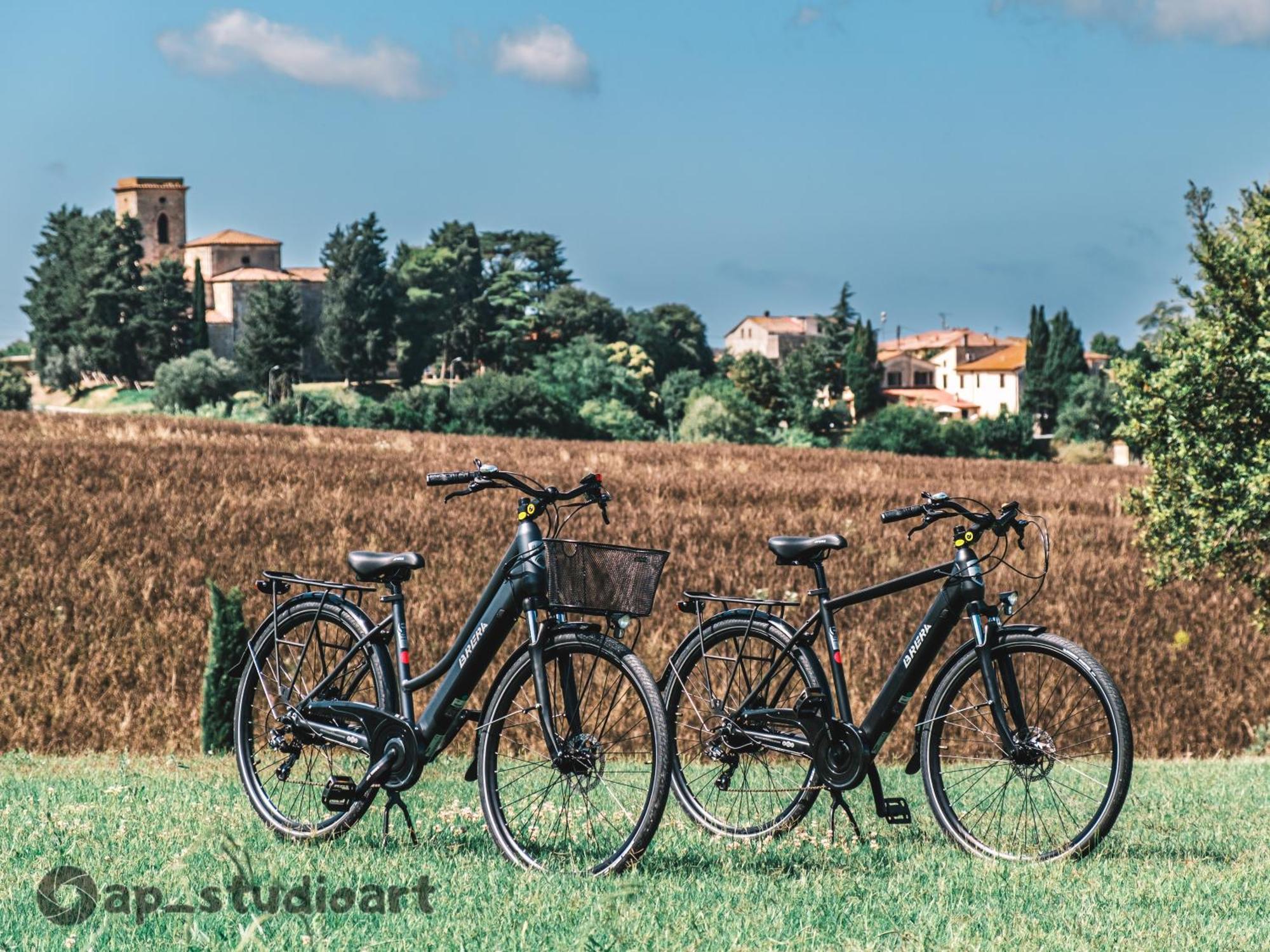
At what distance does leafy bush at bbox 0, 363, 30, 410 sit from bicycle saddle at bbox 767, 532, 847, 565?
8044 centimetres

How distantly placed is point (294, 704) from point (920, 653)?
2.62 metres

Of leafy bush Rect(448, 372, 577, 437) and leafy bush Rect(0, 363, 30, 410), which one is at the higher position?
leafy bush Rect(0, 363, 30, 410)

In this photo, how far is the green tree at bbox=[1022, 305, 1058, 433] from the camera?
10050 centimetres

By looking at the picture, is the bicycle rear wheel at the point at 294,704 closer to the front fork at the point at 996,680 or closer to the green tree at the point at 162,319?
the front fork at the point at 996,680

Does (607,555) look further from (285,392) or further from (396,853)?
(285,392)

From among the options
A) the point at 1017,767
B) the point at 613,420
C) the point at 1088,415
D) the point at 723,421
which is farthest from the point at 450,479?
the point at 1088,415

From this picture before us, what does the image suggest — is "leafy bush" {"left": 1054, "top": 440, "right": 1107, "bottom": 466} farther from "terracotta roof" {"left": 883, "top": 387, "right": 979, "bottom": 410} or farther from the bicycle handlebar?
the bicycle handlebar

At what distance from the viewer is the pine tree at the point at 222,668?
31.8 feet

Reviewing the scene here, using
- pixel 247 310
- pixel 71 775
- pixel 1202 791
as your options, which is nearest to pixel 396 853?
pixel 71 775

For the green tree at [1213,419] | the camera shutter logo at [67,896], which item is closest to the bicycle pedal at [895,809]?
the camera shutter logo at [67,896]

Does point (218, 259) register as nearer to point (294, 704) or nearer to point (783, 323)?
point (783, 323)

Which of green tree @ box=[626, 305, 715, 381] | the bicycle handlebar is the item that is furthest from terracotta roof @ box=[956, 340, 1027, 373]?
the bicycle handlebar

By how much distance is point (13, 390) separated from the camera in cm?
8088

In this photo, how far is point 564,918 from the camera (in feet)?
14.5
